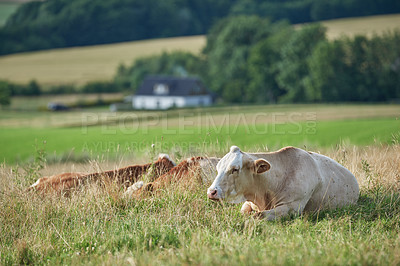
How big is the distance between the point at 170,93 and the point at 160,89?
196cm

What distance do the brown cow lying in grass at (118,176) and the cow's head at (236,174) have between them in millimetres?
2132

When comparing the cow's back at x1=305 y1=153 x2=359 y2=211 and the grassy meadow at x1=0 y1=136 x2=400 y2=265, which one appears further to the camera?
the cow's back at x1=305 y1=153 x2=359 y2=211

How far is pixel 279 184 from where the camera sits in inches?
256

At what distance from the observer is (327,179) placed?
6.94 metres

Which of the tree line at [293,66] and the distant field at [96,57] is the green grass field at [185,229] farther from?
the distant field at [96,57]

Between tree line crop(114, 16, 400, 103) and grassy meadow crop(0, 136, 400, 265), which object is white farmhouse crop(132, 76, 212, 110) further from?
grassy meadow crop(0, 136, 400, 265)

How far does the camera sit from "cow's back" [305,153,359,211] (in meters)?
6.77

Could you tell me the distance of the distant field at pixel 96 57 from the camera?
269 ft

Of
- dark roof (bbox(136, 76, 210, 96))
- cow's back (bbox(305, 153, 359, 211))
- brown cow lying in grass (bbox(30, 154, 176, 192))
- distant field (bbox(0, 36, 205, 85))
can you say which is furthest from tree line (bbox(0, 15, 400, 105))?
brown cow lying in grass (bbox(30, 154, 176, 192))

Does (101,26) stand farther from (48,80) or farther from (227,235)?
(227,235)

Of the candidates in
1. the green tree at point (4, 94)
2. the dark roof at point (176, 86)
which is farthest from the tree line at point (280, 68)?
the dark roof at point (176, 86)

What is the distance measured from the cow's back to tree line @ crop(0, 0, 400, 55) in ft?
318

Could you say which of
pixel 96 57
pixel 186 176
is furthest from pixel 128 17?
pixel 186 176

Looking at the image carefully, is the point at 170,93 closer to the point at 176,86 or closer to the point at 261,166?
the point at 176,86
